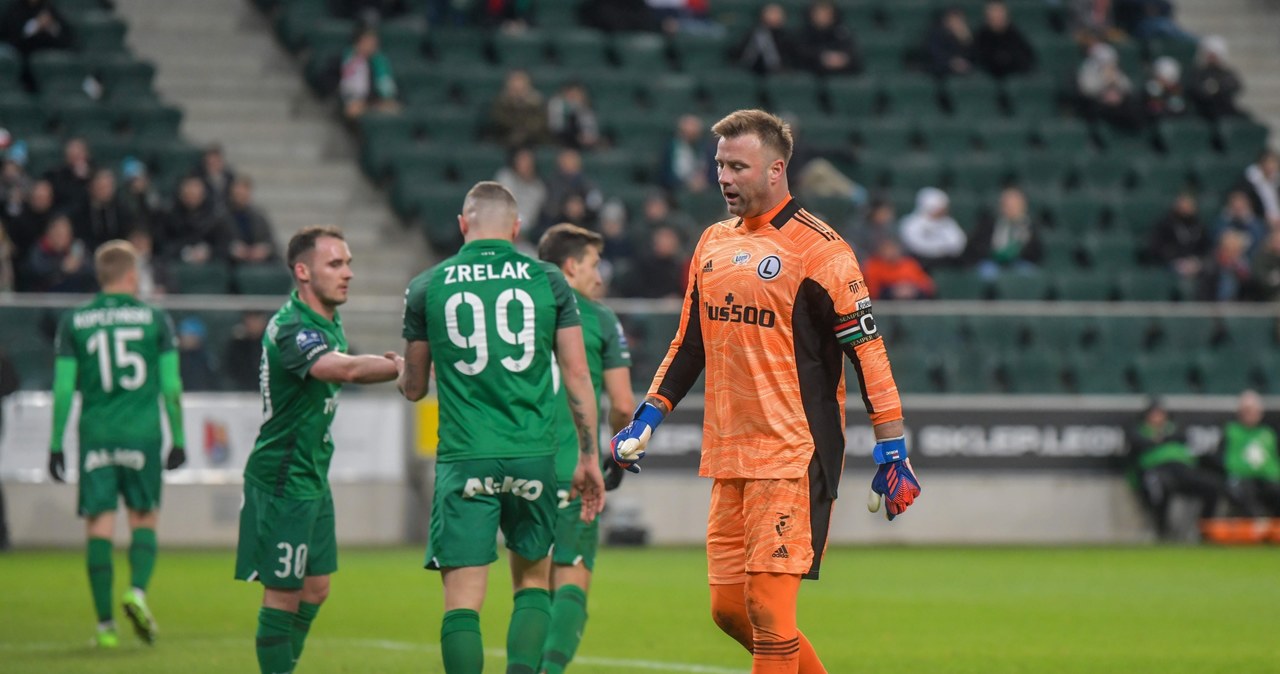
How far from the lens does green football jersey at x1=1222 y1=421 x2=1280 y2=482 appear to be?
20.0 meters

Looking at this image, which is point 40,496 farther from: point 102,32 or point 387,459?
point 102,32

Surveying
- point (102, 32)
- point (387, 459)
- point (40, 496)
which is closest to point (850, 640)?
point (387, 459)

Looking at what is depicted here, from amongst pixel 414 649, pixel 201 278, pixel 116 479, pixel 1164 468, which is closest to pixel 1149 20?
pixel 1164 468

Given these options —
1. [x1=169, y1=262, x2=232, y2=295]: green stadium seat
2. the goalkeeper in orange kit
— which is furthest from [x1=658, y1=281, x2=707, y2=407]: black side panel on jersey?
[x1=169, y1=262, x2=232, y2=295]: green stadium seat

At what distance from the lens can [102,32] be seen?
21.9 m

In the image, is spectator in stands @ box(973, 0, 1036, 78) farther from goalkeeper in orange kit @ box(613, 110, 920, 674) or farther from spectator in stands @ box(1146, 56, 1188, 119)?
goalkeeper in orange kit @ box(613, 110, 920, 674)

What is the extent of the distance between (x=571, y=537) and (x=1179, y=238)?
1580 cm

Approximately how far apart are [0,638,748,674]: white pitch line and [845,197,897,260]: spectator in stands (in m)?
10.7

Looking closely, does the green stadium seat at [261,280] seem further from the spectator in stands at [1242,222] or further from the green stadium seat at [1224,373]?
the spectator in stands at [1242,222]

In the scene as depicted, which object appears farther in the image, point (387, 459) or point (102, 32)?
point (102, 32)

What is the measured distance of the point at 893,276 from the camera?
66.5 ft

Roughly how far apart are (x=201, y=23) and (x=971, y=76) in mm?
10739

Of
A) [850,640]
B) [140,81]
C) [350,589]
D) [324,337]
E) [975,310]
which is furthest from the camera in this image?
[140,81]

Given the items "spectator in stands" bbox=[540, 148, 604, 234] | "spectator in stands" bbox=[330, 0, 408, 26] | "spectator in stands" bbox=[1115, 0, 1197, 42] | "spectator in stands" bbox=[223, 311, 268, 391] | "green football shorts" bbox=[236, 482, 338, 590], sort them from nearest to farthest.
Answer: "green football shorts" bbox=[236, 482, 338, 590], "spectator in stands" bbox=[223, 311, 268, 391], "spectator in stands" bbox=[540, 148, 604, 234], "spectator in stands" bbox=[330, 0, 408, 26], "spectator in stands" bbox=[1115, 0, 1197, 42]
